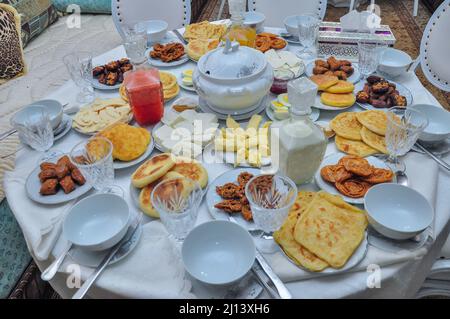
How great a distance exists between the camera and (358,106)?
3.77 feet

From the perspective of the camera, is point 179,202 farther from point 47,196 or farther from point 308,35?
point 308,35

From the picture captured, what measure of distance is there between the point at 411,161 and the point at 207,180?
21.1 inches

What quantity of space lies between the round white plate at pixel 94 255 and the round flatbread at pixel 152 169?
15cm

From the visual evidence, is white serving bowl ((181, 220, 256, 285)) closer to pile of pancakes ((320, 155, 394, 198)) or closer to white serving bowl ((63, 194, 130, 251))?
white serving bowl ((63, 194, 130, 251))

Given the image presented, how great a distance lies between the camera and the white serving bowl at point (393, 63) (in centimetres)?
126

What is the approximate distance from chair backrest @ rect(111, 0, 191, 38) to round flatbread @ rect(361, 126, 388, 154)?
1.30m

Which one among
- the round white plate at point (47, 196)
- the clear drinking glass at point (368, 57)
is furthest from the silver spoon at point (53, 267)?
the clear drinking glass at point (368, 57)

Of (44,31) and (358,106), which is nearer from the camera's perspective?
(358,106)

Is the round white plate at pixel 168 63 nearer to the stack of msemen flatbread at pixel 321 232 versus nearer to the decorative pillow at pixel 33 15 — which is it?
the stack of msemen flatbread at pixel 321 232

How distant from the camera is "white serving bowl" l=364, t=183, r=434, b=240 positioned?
2.50 ft

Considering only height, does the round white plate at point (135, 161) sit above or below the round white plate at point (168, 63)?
below

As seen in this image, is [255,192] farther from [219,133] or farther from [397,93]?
[397,93]
